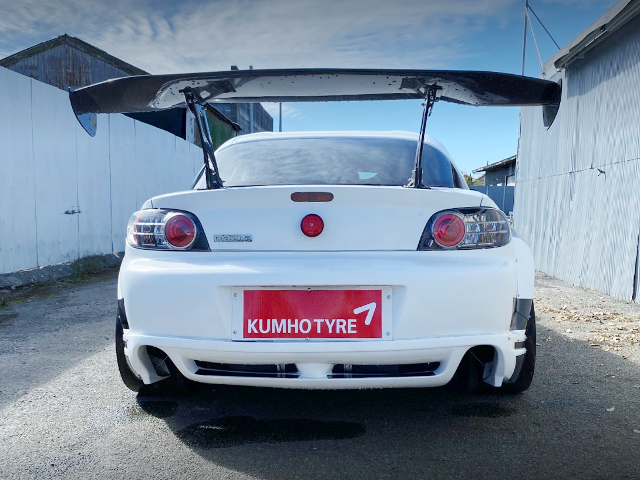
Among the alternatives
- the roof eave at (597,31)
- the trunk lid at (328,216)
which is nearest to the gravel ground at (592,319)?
the trunk lid at (328,216)

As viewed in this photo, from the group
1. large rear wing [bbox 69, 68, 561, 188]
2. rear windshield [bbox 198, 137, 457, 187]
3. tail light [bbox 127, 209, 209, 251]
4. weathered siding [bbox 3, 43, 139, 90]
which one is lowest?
tail light [bbox 127, 209, 209, 251]

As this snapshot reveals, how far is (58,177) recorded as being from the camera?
7.51 metres

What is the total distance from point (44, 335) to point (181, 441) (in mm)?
2470

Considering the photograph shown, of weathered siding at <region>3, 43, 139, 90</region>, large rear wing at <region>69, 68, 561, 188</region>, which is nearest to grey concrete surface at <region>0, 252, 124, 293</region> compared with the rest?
large rear wing at <region>69, 68, 561, 188</region>

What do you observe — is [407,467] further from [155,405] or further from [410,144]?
[410,144]

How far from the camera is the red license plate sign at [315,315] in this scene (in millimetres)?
2082

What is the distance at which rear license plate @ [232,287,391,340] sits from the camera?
2.08 metres

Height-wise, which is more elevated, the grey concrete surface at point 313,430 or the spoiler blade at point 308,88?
the spoiler blade at point 308,88

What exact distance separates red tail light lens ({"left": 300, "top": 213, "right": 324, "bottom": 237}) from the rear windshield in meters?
0.60

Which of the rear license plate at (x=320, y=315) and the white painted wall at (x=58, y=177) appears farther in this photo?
the white painted wall at (x=58, y=177)

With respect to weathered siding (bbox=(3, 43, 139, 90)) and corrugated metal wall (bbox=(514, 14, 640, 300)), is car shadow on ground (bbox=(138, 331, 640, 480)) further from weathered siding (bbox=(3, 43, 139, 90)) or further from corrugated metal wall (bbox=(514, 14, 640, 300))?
weathered siding (bbox=(3, 43, 139, 90))

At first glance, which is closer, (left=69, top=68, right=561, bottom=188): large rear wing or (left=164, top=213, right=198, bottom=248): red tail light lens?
(left=164, top=213, right=198, bottom=248): red tail light lens

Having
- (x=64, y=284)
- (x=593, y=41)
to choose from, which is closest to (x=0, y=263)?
(x=64, y=284)

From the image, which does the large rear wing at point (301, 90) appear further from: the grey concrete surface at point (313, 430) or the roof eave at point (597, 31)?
the roof eave at point (597, 31)
